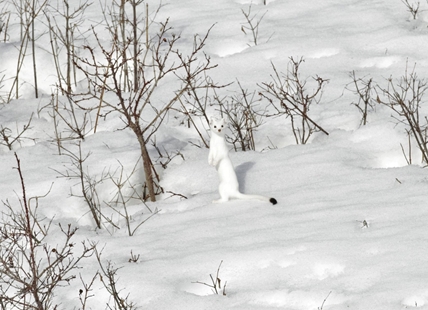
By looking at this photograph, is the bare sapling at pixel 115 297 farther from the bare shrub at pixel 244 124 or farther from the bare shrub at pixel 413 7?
the bare shrub at pixel 413 7

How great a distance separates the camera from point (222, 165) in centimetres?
425

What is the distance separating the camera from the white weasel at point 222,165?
4.21m

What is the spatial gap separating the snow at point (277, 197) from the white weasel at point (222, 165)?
0.22ft

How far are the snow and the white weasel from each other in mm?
68

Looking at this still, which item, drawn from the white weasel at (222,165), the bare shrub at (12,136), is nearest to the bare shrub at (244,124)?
the white weasel at (222,165)

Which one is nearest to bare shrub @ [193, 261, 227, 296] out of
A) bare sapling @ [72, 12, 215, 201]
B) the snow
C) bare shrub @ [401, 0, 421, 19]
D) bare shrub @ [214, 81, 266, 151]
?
the snow

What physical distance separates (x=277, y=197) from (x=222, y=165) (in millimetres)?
378

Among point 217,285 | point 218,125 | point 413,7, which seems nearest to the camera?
point 217,285

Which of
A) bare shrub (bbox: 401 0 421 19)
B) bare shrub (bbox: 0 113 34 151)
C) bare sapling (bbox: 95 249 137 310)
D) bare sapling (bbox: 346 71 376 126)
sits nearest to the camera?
bare sapling (bbox: 95 249 137 310)

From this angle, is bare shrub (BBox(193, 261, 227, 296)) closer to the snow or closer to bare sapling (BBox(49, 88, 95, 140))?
the snow

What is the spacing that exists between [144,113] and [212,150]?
176 cm

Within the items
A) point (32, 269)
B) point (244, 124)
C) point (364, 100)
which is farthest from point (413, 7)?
point (32, 269)

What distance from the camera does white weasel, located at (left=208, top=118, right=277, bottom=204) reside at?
4.21 meters

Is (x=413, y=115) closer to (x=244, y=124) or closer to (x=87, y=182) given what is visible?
(x=244, y=124)
